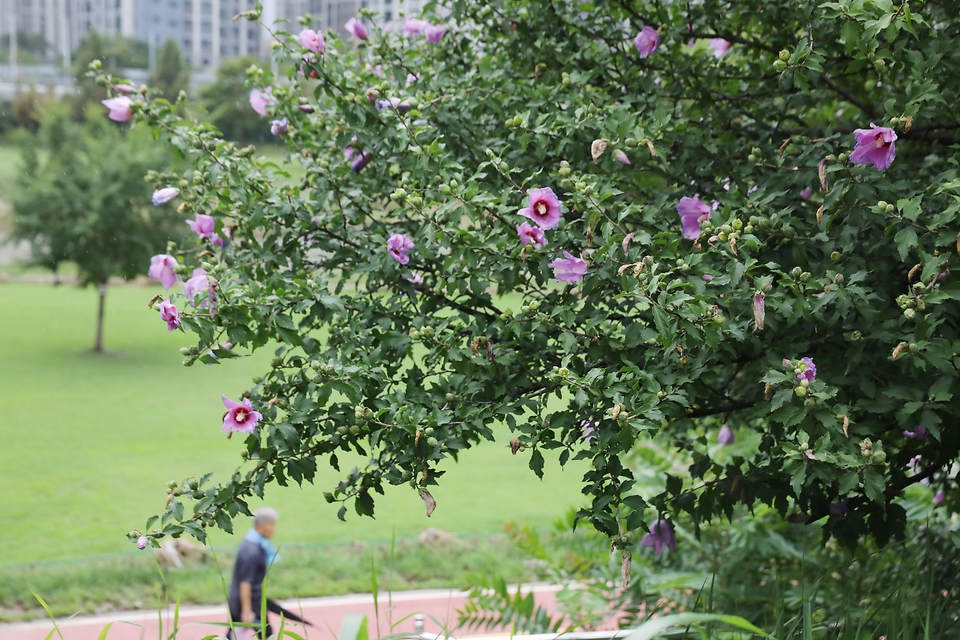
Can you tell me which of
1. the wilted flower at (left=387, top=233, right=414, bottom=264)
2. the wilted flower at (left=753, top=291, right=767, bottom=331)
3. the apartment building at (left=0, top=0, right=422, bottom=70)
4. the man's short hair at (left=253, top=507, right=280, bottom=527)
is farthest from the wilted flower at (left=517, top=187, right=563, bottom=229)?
the apartment building at (left=0, top=0, right=422, bottom=70)

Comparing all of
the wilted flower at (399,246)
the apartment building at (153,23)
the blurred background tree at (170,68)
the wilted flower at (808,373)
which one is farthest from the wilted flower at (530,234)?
the blurred background tree at (170,68)

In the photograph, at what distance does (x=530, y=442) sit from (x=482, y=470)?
1388cm

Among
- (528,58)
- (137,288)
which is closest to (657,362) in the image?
(528,58)

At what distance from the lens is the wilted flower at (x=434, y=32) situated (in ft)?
8.20

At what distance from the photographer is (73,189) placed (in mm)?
17234

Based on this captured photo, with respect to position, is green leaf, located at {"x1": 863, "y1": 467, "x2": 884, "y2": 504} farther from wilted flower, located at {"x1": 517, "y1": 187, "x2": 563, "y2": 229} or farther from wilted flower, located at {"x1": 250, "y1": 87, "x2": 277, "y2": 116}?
wilted flower, located at {"x1": 250, "y1": 87, "x2": 277, "y2": 116}

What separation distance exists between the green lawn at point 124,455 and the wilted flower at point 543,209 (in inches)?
421

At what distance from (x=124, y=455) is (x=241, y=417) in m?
16.0

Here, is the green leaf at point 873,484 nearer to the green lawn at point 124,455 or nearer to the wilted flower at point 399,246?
the wilted flower at point 399,246

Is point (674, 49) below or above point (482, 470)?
above

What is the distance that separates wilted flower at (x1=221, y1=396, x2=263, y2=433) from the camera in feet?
5.62

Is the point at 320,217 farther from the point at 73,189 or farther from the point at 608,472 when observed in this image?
the point at 73,189

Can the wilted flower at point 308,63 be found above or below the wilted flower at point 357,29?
below

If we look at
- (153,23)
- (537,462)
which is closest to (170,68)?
(153,23)
